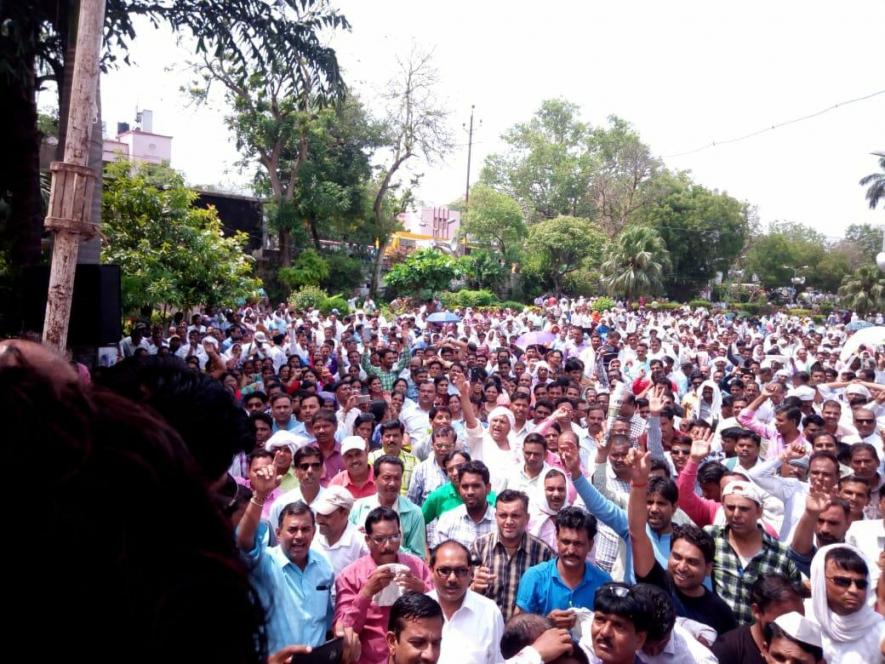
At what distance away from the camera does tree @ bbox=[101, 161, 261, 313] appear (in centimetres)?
1170

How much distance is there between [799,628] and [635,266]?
3301 cm

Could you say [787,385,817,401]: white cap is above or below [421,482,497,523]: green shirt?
above

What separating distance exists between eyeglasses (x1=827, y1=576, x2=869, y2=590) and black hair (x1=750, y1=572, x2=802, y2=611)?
168 millimetres

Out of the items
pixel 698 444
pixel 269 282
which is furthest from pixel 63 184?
pixel 269 282

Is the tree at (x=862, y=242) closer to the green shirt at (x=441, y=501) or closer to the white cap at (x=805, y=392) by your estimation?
the white cap at (x=805, y=392)

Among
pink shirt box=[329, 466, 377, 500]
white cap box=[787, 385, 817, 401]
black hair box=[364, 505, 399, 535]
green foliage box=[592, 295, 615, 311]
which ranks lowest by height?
pink shirt box=[329, 466, 377, 500]

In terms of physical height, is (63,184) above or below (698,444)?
above

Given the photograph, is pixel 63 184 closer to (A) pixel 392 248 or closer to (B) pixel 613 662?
(B) pixel 613 662

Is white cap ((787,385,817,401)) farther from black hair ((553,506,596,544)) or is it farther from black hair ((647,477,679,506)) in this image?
black hair ((553,506,596,544))

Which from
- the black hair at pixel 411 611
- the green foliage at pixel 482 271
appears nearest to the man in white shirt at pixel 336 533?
the black hair at pixel 411 611

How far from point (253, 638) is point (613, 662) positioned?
2405 millimetres

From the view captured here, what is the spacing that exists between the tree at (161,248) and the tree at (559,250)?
2731 centimetres

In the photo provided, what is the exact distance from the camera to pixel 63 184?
429 cm

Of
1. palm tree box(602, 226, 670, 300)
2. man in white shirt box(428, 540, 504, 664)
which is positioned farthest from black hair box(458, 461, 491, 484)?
palm tree box(602, 226, 670, 300)
